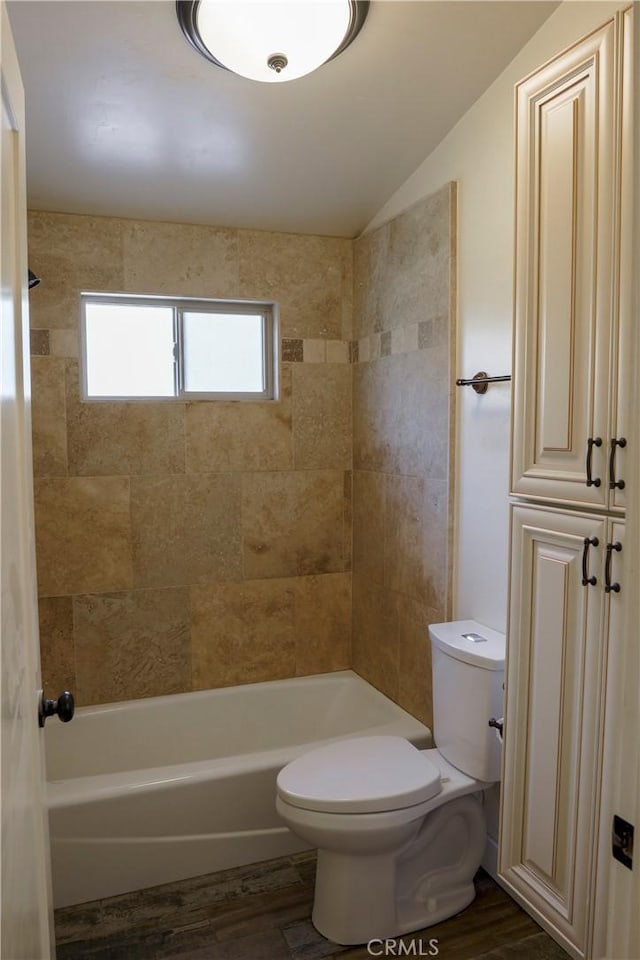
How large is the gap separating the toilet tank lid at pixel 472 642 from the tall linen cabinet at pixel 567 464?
0.31 metres

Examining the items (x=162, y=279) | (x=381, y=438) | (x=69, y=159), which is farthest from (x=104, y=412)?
(x=381, y=438)

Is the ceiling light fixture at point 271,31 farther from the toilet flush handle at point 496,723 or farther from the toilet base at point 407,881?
the toilet base at point 407,881

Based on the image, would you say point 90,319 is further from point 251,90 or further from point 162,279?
point 251,90

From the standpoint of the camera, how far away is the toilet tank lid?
1897 mm

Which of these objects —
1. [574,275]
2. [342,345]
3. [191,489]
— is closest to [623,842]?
[574,275]

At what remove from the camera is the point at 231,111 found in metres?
2.08

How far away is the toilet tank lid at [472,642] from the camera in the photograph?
190cm

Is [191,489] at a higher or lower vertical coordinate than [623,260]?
lower

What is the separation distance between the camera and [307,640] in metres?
3.05

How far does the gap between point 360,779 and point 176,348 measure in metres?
1.91

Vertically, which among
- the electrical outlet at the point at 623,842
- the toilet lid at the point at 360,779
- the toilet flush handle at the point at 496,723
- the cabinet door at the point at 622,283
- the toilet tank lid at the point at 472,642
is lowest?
the toilet lid at the point at 360,779

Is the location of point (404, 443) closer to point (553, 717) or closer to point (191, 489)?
point (191, 489)

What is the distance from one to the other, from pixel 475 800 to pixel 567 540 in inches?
42.1

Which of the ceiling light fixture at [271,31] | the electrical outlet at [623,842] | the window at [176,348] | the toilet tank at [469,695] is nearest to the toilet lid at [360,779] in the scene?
the toilet tank at [469,695]
